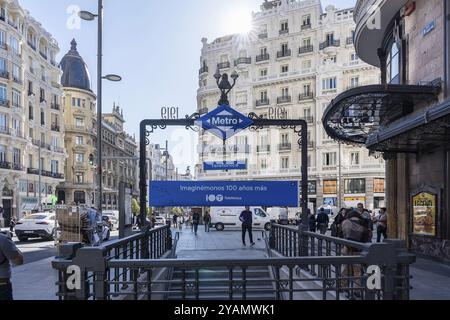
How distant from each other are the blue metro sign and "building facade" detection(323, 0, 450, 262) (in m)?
4.06

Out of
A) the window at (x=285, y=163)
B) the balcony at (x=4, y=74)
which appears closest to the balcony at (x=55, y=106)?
the balcony at (x=4, y=74)

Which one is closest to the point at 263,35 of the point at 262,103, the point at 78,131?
the point at 262,103

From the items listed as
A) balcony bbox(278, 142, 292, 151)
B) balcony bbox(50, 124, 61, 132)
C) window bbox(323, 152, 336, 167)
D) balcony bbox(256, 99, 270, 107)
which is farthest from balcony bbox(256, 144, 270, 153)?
balcony bbox(50, 124, 61, 132)

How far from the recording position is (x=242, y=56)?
58625 mm

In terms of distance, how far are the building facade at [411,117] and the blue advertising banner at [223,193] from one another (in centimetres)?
335

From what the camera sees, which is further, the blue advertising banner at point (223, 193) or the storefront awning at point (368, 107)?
the storefront awning at point (368, 107)

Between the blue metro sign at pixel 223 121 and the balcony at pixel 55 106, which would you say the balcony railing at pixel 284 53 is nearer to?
the balcony at pixel 55 106

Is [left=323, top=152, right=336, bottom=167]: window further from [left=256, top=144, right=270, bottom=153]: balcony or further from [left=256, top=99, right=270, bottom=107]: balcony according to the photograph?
[left=256, top=99, right=270, bottom=107]: balcony

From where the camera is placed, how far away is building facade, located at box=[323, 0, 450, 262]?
12484mm

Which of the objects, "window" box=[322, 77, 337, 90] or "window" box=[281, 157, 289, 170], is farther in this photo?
"window" box=[281, 157, 289, 170]

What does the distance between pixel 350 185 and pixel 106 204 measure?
160 ft

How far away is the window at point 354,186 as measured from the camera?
160 feet
